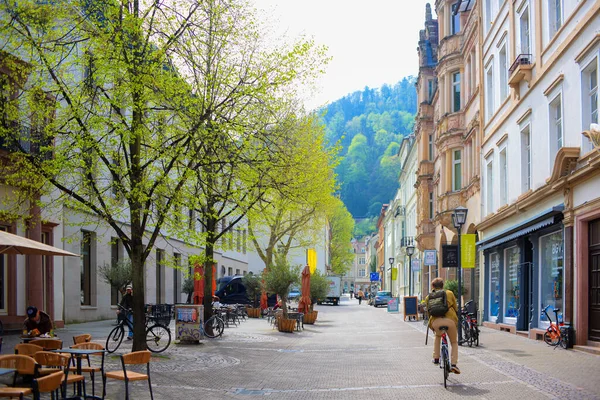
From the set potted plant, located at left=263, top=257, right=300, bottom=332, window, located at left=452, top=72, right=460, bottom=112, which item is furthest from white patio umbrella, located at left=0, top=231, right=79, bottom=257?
window, located at left=452, top=72, right=460, bottom=112

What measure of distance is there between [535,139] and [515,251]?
15.5 feet

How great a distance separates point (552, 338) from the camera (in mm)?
18344

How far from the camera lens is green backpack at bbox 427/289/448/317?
12.3 m

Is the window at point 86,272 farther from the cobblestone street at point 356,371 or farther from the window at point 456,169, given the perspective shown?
the window at point 456,169

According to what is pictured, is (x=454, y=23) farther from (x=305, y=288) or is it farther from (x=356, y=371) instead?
(x=356, y=371)

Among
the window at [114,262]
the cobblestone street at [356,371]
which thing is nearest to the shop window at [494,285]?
the cobblestone street at [356,371]

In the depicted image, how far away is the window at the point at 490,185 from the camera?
2788 cm

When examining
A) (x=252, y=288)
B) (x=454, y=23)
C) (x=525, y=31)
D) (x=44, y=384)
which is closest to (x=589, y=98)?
(x=525, y=31)

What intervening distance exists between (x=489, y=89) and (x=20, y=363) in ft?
77.5

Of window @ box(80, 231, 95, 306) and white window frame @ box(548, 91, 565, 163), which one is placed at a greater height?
white window frame @ box(548, 91, 565, 163)

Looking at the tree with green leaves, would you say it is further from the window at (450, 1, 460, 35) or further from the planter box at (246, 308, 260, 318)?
the planter box at (246, 308, 260, 318)

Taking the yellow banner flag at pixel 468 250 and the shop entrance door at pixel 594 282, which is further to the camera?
the yellow banner flag at pixel 468 250

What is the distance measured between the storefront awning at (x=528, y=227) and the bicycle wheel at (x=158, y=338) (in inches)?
392

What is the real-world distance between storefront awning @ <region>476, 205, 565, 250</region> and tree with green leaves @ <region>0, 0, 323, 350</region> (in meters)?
6.99
